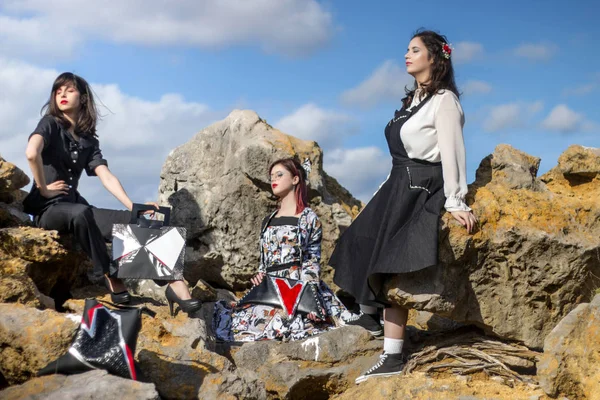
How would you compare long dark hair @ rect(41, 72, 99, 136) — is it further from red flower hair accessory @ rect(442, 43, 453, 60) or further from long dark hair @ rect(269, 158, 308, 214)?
red flower hair accessory @ rect(442, 43, 453, 60)

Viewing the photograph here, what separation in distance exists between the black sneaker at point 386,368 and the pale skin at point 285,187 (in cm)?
169

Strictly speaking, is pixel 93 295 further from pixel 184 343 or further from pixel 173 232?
pixel 184 343

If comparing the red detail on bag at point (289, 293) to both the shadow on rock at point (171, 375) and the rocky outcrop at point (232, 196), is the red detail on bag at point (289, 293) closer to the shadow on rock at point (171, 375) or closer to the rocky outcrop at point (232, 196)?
the rocky outcrop at point (232, 196)

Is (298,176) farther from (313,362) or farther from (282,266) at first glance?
(313,362)

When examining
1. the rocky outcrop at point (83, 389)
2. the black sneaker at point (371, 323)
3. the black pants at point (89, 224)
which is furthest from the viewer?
the black pants at point (89, 224)

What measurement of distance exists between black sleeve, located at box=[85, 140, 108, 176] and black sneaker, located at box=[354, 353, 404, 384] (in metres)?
3.14

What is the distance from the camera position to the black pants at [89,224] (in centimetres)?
589

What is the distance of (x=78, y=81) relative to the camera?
6410mm

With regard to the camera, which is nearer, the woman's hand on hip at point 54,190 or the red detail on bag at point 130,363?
the red detail on bag at point 130,363

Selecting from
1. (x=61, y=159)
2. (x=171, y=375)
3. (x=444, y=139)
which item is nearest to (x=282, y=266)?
(x=171, y=375)

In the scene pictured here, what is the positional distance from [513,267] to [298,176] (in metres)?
2.20

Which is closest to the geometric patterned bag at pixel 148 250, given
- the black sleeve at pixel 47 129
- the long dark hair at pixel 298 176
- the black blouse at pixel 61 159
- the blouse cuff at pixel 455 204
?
the black blouse at pixel 61 159

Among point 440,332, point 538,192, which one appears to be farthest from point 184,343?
point 538,192

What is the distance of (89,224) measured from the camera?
589 centimetres
